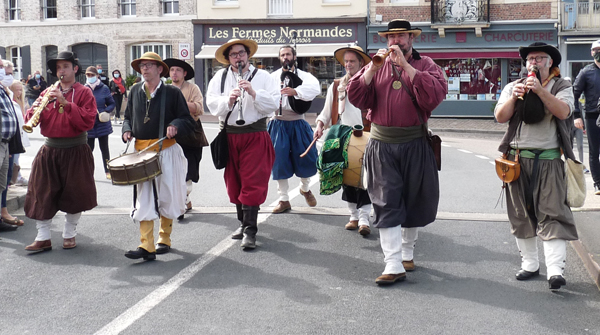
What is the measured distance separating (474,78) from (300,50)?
23.2 feet

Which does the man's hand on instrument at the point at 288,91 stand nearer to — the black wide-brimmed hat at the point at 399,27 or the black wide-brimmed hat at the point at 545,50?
the black wide-brimmed hat at the point at 399,27

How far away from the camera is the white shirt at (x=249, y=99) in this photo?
6.80 meters

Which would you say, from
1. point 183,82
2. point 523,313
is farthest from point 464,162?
point 523,313

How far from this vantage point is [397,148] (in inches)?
227

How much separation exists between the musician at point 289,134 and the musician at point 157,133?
1.96m

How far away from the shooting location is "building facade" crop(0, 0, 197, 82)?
31141 millimetres

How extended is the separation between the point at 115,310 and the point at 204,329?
2.54 ft

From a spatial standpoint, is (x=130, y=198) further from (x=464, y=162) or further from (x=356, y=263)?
(x=464, y=162)

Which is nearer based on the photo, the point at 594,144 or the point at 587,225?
the point at 587,225

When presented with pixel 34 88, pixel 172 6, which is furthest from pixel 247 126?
pixel 172 6

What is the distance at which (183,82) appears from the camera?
8375 mm

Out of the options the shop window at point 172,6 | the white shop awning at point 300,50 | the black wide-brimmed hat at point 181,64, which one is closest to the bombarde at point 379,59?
the black wide-brimmed hat at point 181,64

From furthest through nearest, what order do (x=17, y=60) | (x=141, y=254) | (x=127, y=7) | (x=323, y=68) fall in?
(x=17, y=60)
(x=127, y=7)
(x=323, y=68)
(x=141, y=254)

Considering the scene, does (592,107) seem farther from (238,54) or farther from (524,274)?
(238,54)
